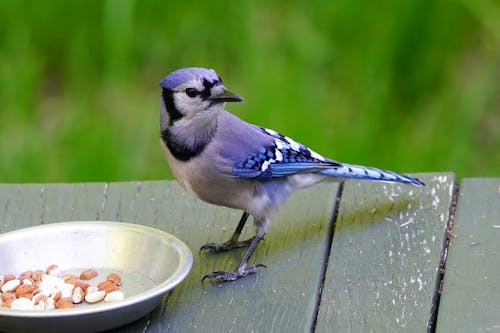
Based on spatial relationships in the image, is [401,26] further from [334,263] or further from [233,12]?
[334,263]

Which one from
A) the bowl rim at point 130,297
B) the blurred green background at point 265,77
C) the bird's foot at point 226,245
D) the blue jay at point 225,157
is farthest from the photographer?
the blurred green background at point 265,77

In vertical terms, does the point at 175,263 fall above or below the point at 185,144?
below

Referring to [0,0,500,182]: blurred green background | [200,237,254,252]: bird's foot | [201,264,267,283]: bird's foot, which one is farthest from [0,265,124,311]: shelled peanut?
[0,0,500,182]: blurred green background

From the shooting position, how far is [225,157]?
2.86 meters

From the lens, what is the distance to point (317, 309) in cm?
248

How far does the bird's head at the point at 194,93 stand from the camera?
2725 mm

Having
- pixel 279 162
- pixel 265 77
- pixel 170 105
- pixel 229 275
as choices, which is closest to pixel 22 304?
pixel 229 275

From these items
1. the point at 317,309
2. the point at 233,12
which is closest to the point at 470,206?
the point at 317,309

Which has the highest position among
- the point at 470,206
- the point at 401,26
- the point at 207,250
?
the point at 401,26

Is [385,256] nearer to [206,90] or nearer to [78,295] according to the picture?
[206,90]

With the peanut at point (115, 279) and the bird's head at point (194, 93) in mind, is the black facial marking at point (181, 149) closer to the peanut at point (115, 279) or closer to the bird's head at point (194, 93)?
the bird's head at point (194, 93)

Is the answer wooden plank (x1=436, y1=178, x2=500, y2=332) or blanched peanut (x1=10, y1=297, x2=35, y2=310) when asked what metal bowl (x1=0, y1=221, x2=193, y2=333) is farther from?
wooden plank (x1=436, y1=178, x2=500, y2=332)

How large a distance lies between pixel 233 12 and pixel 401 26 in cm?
87

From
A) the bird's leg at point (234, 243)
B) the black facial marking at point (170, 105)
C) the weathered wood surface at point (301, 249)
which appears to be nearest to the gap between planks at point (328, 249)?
the weathered wood surface at point (301, 249)
